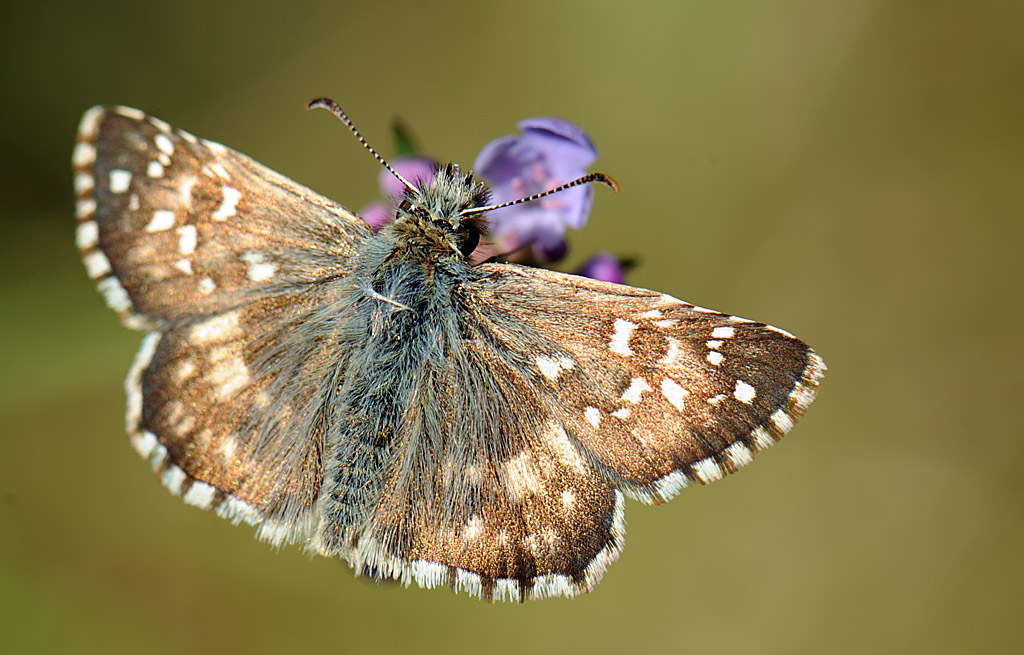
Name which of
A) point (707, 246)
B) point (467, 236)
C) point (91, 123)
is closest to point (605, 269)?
point (467, 236)

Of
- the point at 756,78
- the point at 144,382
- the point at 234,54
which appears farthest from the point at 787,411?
the point at 234,54

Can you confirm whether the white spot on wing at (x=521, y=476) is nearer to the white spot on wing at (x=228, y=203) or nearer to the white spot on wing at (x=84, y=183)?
the white spot on wing at (x=228, y=203)

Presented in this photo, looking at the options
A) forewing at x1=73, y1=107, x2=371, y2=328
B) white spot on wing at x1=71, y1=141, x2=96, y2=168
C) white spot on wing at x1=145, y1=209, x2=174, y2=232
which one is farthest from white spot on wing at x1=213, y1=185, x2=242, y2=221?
white spot on wing at x1=71, y1=141, x2=96, y2=168

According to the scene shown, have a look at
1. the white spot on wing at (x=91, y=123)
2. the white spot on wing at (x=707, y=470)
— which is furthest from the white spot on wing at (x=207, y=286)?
the white spot on wing at (x=707, y=470)

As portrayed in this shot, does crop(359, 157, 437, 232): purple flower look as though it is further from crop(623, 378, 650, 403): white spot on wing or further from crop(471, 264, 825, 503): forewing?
crop(623, 378, 650, 403): white spot on wing

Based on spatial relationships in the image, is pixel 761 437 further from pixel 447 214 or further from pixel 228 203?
pixel 228 203

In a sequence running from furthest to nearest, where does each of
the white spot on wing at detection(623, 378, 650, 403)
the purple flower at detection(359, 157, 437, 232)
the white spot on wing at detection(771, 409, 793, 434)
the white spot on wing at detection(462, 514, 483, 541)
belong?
the purple flower at detection(359, 157, 437, 232)
the white spot on wing at detection(462, 514, 483, 541)
the white spot on wing at detection(623, 378, 650, 403)
the white spot on wing at detection(771, 409, 793, 434)

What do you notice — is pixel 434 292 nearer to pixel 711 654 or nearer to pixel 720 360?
pixel 720 360
